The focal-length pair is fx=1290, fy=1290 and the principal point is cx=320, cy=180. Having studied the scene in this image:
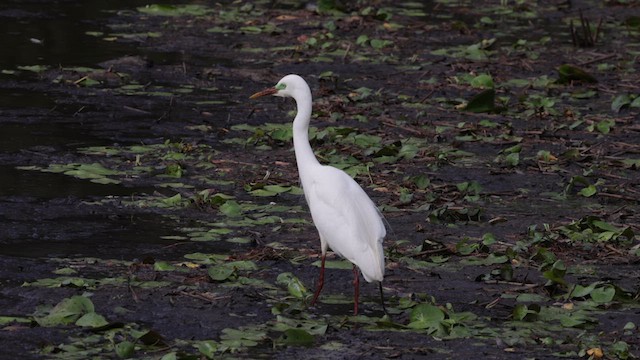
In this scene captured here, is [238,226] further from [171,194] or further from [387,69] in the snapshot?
[387,69]

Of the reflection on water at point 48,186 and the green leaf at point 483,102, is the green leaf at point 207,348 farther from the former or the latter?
the green leaf at point 483,102

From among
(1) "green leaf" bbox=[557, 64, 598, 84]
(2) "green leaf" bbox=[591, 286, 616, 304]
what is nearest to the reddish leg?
(2) "green leaf" bbox=[591, 286, 616, 304]

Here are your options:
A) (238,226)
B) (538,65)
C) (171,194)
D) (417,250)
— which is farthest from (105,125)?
(538,65)

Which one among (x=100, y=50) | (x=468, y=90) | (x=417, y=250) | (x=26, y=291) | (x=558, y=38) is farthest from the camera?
(x=558, y=38)

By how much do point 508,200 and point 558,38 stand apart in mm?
6893

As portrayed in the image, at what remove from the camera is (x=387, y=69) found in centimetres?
1358

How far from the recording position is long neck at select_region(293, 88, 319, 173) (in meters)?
7.43

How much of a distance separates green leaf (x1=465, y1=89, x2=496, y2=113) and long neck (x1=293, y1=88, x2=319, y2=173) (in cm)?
437

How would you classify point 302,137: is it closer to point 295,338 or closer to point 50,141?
point 295,338

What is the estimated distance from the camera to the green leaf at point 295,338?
6.20 m

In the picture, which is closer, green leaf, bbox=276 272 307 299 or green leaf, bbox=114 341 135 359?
green leaf, bbox=114 341 135 359

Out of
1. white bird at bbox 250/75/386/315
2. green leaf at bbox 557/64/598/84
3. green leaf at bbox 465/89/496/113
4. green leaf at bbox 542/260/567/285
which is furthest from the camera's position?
green leaf at bbox 557/64/598/84

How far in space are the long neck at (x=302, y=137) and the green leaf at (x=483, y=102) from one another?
172 inches

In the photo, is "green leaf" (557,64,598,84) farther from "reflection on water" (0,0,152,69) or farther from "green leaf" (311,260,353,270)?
"green leaf" (311,260,353,270)
